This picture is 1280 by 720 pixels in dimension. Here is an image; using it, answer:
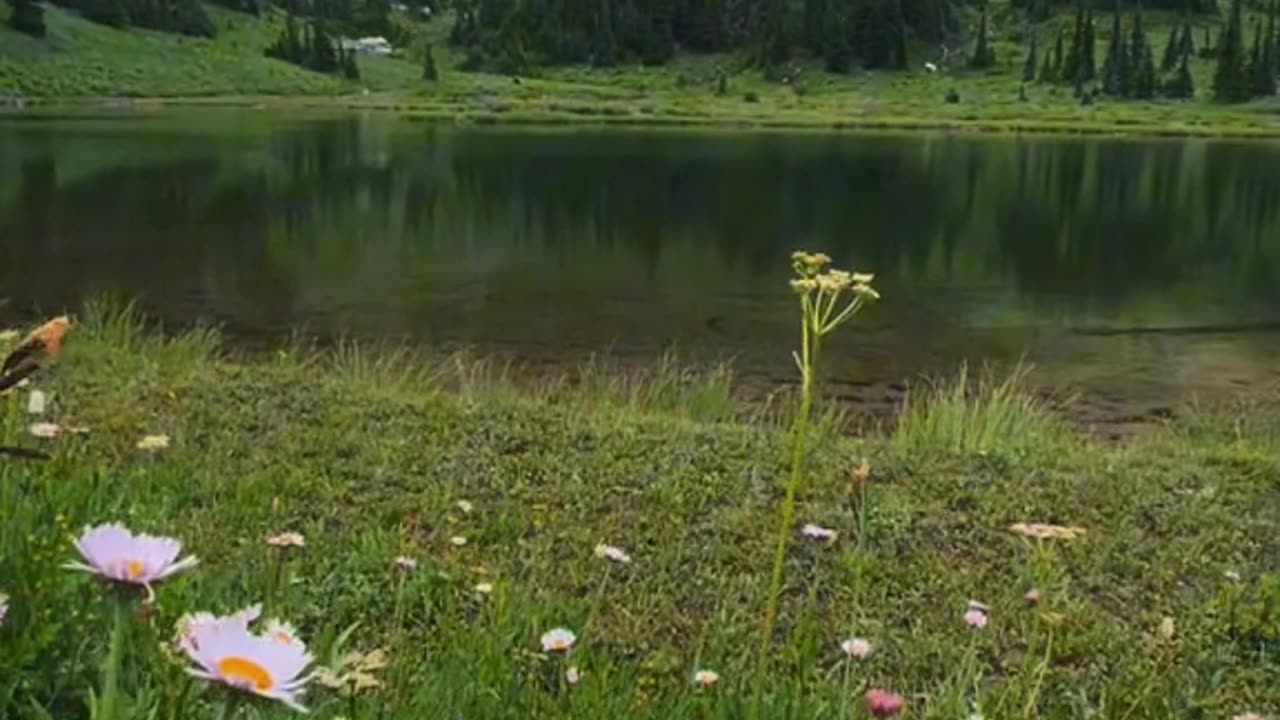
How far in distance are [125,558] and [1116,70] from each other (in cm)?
Result: 16442

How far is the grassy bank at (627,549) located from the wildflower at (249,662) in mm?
867

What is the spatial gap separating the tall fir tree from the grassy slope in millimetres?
5629

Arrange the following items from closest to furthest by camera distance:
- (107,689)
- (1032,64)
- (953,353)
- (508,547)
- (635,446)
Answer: (107,689) < (508,547) < (635,446) < (953,353) < (1032,64)

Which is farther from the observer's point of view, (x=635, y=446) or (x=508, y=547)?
(x=635, y=446)

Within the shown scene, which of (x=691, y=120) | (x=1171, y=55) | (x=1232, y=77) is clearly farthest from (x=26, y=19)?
(x=1171, y=55)

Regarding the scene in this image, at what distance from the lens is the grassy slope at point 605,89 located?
4796 inches

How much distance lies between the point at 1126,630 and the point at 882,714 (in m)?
4.37

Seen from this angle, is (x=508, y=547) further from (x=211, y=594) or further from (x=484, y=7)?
(x=484, y=7)

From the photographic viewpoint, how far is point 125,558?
1.74 meters

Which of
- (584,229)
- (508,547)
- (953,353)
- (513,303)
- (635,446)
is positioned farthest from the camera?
(584,229)

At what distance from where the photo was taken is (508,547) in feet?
23.6

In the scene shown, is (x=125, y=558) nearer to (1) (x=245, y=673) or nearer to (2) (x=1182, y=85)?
(1) (x=245, y=673)

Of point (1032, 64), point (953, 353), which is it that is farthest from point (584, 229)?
point (1032, 64)

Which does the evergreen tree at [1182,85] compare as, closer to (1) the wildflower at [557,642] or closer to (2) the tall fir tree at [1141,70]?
(2) the tall fir tree at [1141,70]
